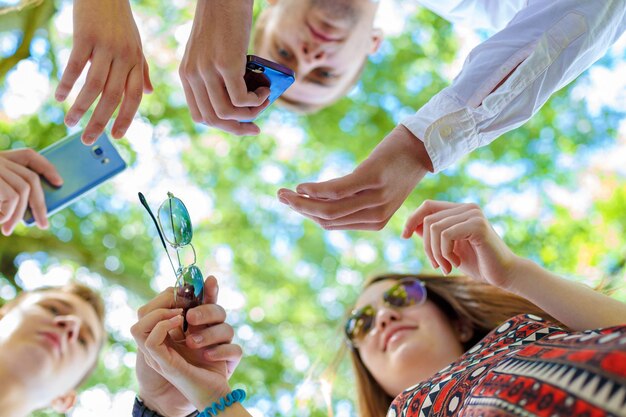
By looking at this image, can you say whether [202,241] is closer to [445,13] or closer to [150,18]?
[150,18]

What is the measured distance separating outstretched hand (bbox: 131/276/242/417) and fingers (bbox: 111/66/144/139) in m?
0.47

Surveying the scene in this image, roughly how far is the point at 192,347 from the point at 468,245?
0.87 meters

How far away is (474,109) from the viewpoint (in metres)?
1.84

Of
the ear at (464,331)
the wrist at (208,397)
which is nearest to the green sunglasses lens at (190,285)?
the wrist at (208,397)

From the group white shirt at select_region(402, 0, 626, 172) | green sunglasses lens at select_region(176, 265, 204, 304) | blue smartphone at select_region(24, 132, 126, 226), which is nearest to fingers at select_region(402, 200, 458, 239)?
white shirt at select_region(402, 0, 626, 172)

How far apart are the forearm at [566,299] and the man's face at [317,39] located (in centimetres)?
209

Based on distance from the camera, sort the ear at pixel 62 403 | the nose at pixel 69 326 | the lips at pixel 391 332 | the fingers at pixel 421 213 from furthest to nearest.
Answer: the ear at pixel 62 403 → the nose at pixel 69 326 → the lips at pixel 391 332 → the fingers at pixel 421 213

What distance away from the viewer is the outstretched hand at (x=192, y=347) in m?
1.71

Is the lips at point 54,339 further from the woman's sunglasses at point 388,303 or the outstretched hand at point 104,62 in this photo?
the outstretched hand at point 104,62

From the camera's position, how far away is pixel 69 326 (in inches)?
127

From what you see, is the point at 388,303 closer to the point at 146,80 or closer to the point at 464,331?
the point at 464,331

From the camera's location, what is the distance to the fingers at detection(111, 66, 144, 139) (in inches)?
69.7

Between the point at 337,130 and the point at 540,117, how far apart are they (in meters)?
1.91

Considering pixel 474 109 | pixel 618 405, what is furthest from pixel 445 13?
pixel 618 405
